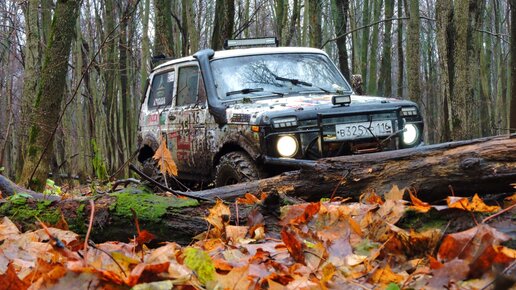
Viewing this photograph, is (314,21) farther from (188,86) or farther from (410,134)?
(410,134)

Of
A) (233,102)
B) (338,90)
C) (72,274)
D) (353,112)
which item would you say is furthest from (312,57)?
(72,274)

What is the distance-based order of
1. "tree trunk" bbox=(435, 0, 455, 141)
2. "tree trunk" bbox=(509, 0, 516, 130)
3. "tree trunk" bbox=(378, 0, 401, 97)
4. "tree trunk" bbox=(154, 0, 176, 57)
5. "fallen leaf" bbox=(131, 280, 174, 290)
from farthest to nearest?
1. "tree trunk" bbox=(378, 0, 401, 97)
2. "tree trunk" bbox=(154, 0, 176, 57)
3. "tree trunk" bbox=(435, 0, 455, 141)
4. "tree trunk" bbox=(509, 0, 516, 130)
5. "fallen leaf" bbox=(131, 280, 174, 290)

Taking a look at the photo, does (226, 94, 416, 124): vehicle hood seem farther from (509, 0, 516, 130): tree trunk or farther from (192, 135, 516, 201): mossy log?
(509, 0, 516, 130): tree trunk

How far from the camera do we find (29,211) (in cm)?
332

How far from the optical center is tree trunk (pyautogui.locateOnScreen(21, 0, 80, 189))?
7379 millimetres

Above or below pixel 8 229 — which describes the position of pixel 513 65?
above

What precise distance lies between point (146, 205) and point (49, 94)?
4.85 m

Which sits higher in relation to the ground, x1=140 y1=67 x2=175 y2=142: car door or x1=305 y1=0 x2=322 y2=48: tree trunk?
x1=305 y1=0 x2=322 y2=48: tree trunk

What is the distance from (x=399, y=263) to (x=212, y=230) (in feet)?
3.53

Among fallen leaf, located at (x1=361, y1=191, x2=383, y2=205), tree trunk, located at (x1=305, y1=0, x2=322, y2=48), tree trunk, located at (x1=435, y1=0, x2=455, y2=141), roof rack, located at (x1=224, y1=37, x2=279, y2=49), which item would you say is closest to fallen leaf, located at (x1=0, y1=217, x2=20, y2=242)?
fallen leaf, located at (x1=361, y1=191, x2=383, y2=205)

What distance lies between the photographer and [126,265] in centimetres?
187

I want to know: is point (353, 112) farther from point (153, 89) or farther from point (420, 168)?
point (153, 89)

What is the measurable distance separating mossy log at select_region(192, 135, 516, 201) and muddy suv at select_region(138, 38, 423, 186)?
3.61 feet

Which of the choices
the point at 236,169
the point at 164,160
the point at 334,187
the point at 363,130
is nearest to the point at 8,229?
the point at 164,160
